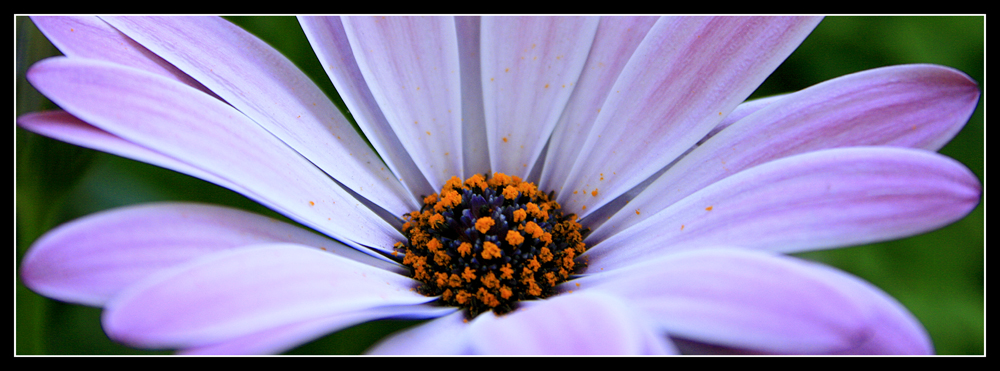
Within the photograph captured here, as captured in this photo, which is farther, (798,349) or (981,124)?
(981,124)

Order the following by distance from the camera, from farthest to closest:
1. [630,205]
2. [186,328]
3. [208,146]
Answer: [630,205], [208,146], [186,328]

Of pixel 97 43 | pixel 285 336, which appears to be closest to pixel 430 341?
pixel 285 336

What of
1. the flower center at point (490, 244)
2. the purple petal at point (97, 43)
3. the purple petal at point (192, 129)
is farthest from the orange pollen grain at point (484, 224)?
the purple petal at point (97, 43)

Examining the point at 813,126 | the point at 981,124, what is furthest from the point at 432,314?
the point at 981,124

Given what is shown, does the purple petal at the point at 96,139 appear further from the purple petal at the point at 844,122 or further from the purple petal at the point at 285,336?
the purple petal at the point at 844,122

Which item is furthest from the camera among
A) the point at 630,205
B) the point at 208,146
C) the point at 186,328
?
the point at 630,205

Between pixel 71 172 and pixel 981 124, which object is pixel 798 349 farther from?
pixel 71 172
